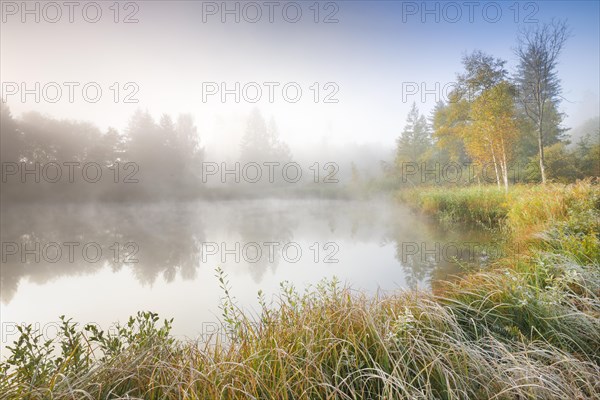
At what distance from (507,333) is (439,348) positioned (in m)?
0.64

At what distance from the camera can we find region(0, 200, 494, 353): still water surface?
137 inches

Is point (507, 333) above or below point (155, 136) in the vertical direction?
below

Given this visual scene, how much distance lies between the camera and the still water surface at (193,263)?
11.4ft

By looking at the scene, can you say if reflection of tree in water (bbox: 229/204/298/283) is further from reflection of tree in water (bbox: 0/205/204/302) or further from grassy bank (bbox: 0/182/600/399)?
grassy bank (bbox: 0/182/600/399)

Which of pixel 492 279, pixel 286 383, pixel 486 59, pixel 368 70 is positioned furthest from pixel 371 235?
pixel 486 59

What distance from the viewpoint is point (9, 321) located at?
307cm

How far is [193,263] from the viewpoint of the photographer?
5215 mm

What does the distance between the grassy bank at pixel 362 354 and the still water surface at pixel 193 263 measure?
107cm

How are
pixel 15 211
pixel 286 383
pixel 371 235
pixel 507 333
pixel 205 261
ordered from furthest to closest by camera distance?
pixel 15 211, pixel 371 235, pixel 205 261, pixel 507 333, pixel 286 383

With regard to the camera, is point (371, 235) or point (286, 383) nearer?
point (286, 383)

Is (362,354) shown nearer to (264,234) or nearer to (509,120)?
(264,234)

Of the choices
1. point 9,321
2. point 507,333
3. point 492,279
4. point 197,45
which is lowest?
point 9,321

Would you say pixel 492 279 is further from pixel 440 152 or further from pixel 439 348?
pixel 440 152

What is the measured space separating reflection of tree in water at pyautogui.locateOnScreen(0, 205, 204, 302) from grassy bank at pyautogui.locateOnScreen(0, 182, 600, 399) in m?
3.01
